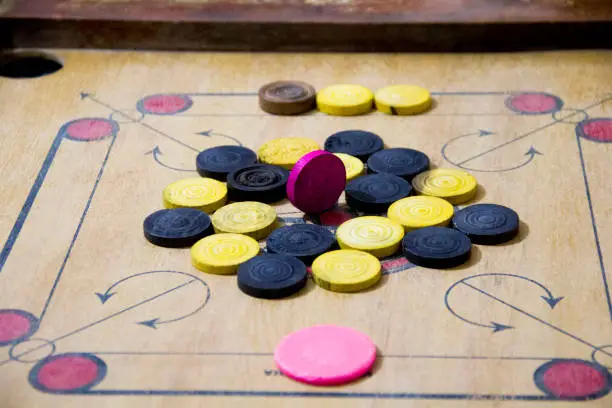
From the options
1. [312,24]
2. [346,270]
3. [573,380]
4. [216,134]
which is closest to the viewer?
[573,380]

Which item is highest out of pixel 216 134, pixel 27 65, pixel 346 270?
pixel 346 270

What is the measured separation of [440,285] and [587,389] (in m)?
0.44

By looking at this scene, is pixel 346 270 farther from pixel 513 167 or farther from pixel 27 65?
pixel 27 65

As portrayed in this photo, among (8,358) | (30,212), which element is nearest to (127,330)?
(8,358)

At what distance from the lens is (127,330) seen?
2320mm

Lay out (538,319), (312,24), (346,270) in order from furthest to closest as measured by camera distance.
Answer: (312,24)
(346,270)
(538,319)

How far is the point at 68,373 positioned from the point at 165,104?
51.4 inches

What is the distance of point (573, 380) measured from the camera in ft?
7.03

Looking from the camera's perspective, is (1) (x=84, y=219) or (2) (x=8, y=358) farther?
(1) (x=84, y=219)

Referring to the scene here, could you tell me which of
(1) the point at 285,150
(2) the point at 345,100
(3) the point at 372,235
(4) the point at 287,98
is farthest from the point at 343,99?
(3) the point at 372,235

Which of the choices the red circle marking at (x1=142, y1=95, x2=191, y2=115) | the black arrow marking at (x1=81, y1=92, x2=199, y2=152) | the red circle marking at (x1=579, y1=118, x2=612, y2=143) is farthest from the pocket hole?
the red circle marking at (x1=579, y1=118, x2=612, y2=143)

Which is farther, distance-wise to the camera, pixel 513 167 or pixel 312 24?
pixel 312 24

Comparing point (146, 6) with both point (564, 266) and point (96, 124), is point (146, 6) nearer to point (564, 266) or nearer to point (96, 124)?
point (96, 124)

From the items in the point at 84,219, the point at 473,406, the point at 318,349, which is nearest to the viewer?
the point at 473,406
